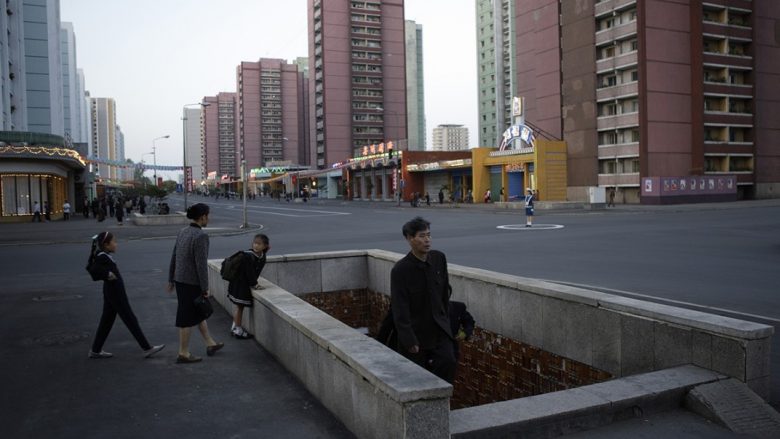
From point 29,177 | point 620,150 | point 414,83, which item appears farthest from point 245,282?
point 414,83

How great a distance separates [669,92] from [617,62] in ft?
16.3

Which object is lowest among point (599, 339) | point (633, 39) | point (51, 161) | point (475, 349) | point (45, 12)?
point (475, 349)

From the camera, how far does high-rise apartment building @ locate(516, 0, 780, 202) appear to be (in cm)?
5047

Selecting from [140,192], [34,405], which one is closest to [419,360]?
[34,405]

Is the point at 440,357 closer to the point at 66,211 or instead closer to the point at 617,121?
the point at 66,211

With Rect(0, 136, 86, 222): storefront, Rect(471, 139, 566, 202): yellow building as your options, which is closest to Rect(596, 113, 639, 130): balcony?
Rect(471, 139, 566, 202): yellow building

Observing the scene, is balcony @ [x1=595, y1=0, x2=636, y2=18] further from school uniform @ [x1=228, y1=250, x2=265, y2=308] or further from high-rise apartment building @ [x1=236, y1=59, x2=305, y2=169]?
high-rise apartment building @ [x1=236, y1=59, x2=305, y2=169]

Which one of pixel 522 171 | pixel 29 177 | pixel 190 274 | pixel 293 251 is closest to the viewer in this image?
pixel 190 274

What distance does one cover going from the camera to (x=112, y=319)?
6.79 meters

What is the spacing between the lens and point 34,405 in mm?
5273

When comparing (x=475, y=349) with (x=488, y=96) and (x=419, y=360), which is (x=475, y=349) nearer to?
(x=419, y=360)

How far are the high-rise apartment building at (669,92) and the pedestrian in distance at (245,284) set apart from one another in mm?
47710

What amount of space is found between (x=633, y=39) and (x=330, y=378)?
176 feet

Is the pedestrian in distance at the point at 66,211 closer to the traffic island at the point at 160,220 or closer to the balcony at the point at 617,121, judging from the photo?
the traffic island at the point at 160,220
